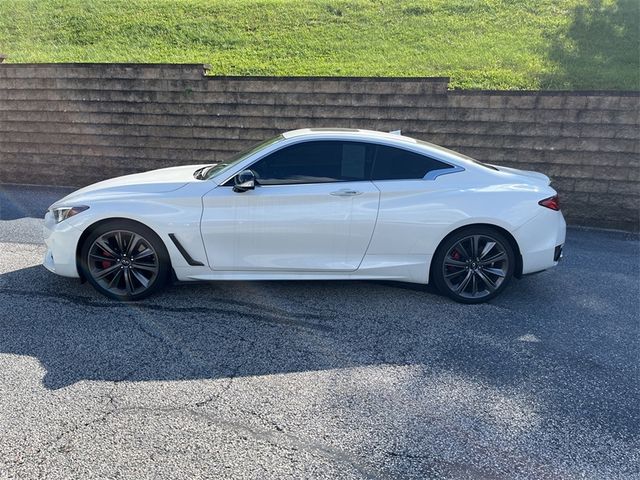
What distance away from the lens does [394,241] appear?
4.38 metres

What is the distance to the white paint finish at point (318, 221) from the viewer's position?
4.30 meters

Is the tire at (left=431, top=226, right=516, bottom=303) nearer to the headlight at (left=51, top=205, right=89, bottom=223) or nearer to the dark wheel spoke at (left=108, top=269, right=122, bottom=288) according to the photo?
the dark wheel spoke at (left=108, top=269, right=122, bottom=288)

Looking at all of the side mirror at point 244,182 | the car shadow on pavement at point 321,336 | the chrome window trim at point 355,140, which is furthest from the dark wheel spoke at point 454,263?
the side mirror at point 244,182

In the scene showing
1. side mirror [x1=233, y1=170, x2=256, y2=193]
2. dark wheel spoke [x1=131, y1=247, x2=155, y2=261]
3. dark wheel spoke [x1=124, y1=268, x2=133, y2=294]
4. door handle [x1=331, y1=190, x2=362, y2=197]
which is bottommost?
dark wheel spoke [x1=124, y1=268, x2=133, y2=294]

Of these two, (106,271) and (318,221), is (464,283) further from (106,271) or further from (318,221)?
(106,271)

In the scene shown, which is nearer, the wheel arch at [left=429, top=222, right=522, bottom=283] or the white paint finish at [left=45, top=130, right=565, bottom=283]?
the white paint finish at [left=45, top=130, right=565, bottom=283]

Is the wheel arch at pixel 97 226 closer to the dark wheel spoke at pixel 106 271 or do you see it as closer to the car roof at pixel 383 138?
the dark wheel spoke at pixel 106 271

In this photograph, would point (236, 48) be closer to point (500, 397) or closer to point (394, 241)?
point (394, 241)

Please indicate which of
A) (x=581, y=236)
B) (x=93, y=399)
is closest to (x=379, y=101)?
(x=581, y=236)

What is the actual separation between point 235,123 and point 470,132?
3624 millimetres

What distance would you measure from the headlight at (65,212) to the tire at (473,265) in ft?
9.89

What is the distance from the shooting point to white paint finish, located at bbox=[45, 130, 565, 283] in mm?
4297

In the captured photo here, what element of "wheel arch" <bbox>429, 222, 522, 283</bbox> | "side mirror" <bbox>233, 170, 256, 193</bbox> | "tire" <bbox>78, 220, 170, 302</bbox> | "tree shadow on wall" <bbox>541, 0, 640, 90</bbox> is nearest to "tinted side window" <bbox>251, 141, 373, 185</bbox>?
"side mirror" <bbox>233, 170, 256, 193</bbox>

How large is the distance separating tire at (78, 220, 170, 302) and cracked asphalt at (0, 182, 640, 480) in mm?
155
